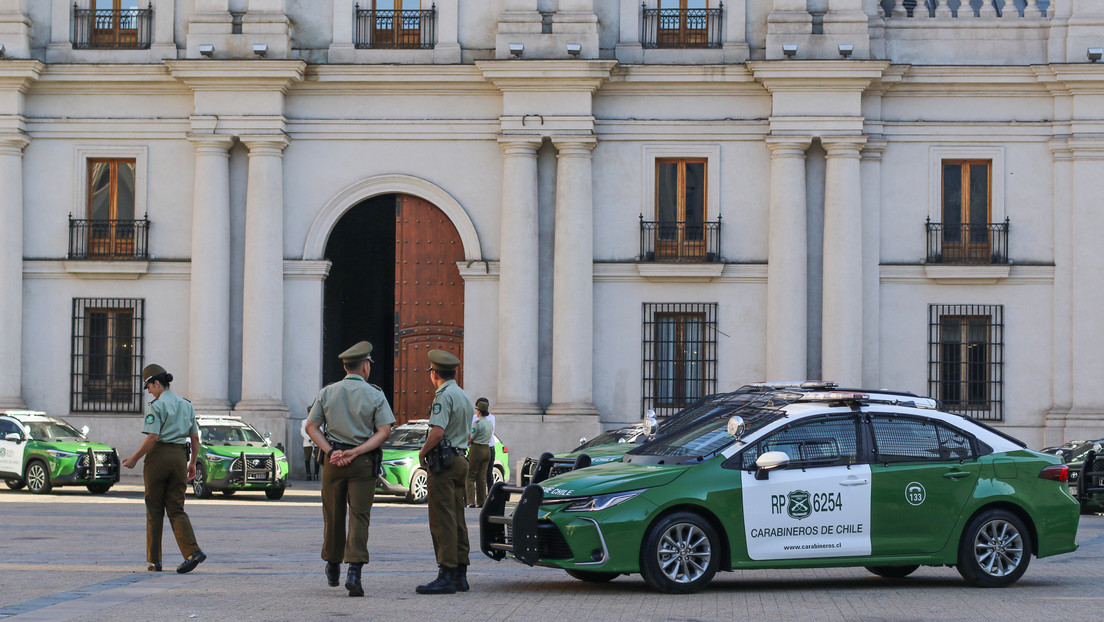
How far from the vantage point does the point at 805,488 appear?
13.0 meters

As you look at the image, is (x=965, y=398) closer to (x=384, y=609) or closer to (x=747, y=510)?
(x=747, y=510)

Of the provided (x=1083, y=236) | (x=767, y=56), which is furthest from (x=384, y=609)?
(x=1083, y=236)

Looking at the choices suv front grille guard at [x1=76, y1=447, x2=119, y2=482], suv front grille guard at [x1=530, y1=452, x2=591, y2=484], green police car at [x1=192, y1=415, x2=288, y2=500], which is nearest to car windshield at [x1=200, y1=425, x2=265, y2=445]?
green police car at [x1=192, y1=415, x2=288, y2=500]

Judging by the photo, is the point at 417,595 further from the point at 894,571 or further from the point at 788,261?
the point at 788,261

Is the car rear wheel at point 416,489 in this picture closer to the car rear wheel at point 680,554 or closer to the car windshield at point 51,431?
the car windshield at point 51,431

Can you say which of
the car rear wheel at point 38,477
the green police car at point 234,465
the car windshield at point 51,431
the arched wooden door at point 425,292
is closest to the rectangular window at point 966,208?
the arched wooden door at point 425,292

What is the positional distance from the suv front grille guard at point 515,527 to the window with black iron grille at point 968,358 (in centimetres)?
2211

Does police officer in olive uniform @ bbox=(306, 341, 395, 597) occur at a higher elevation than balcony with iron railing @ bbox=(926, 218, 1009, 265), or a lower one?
lower

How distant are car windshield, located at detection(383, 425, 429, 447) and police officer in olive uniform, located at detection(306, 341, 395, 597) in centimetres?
1517

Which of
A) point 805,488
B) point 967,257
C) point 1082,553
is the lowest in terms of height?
point 1082,553

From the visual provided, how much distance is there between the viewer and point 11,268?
33.8m

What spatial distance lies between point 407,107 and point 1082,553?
20.4 m

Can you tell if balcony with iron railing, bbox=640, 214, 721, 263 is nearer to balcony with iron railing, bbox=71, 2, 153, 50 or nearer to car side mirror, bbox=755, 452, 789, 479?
balcony with iron railing, bbox=71, 2, 153, 50

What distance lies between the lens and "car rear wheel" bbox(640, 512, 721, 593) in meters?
12.5
